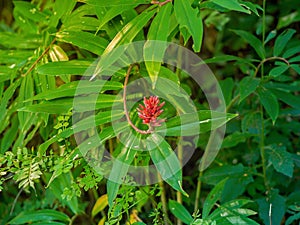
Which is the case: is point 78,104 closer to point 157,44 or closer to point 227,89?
point 157,44

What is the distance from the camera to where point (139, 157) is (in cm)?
103

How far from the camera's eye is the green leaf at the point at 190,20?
33.1 inches

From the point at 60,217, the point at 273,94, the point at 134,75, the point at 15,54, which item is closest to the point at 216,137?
the point at 273,94

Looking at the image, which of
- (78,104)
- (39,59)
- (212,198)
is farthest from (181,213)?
(39,59)

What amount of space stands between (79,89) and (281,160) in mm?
625

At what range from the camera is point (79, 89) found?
96 cm

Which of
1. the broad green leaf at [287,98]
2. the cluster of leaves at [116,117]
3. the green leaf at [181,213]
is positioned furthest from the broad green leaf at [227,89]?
the green leaf at [181,213]

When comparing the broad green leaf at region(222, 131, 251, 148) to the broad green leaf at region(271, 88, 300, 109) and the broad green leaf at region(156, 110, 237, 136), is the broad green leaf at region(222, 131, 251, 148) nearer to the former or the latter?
the broad green leaf at region(271, 88, 300, 109)

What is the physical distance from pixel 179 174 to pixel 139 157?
129 millimetres

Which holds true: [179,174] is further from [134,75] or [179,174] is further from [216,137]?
[216,137]

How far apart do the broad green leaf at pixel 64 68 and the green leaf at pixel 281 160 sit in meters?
0.59

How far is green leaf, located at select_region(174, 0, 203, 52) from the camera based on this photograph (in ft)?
2.76

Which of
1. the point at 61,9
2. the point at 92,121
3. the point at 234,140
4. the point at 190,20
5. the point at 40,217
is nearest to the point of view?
the point at 190,20

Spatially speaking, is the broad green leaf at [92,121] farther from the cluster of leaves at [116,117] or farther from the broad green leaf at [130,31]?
the broad green leaf at [130,31]
